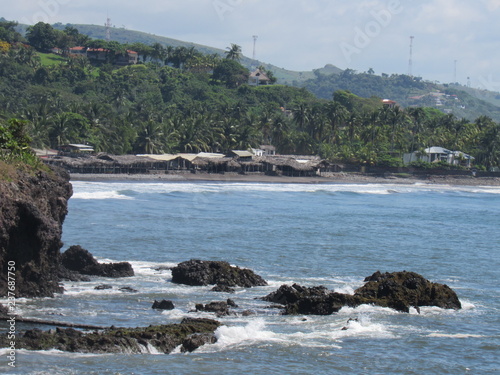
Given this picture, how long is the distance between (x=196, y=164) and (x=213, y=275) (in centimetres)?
5852

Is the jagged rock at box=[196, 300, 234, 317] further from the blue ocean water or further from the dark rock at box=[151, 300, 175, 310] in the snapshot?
the dark rock at box=[151, 300, 175, 310]

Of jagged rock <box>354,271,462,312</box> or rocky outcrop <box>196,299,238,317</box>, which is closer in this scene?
rocky outcrop <box>196,299,238,317</box>

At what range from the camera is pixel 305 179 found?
296ft

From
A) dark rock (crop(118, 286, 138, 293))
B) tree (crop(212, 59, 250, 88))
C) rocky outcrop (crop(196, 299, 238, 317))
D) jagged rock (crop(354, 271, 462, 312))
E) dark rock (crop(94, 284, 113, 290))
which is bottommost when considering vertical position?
dark rock (crop(118, 286, 138, 293))

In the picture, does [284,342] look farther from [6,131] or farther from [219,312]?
[6,131]

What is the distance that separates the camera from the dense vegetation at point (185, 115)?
8912 centimetres

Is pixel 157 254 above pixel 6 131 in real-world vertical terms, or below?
below

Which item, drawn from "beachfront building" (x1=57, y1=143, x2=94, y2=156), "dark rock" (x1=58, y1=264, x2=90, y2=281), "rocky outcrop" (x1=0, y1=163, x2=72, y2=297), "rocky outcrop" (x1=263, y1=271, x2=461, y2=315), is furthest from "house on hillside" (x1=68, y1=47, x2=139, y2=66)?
"rocky outcrop" (x1=263, y1=271, x2=461, y2=315)

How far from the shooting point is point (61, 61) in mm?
141875

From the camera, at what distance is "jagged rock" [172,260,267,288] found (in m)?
27.9

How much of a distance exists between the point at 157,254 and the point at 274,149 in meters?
71.1

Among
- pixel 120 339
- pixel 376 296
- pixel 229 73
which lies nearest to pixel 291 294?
pixel 376 296

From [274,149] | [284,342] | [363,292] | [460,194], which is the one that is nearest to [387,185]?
[460,194]

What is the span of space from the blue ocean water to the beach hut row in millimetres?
8530
